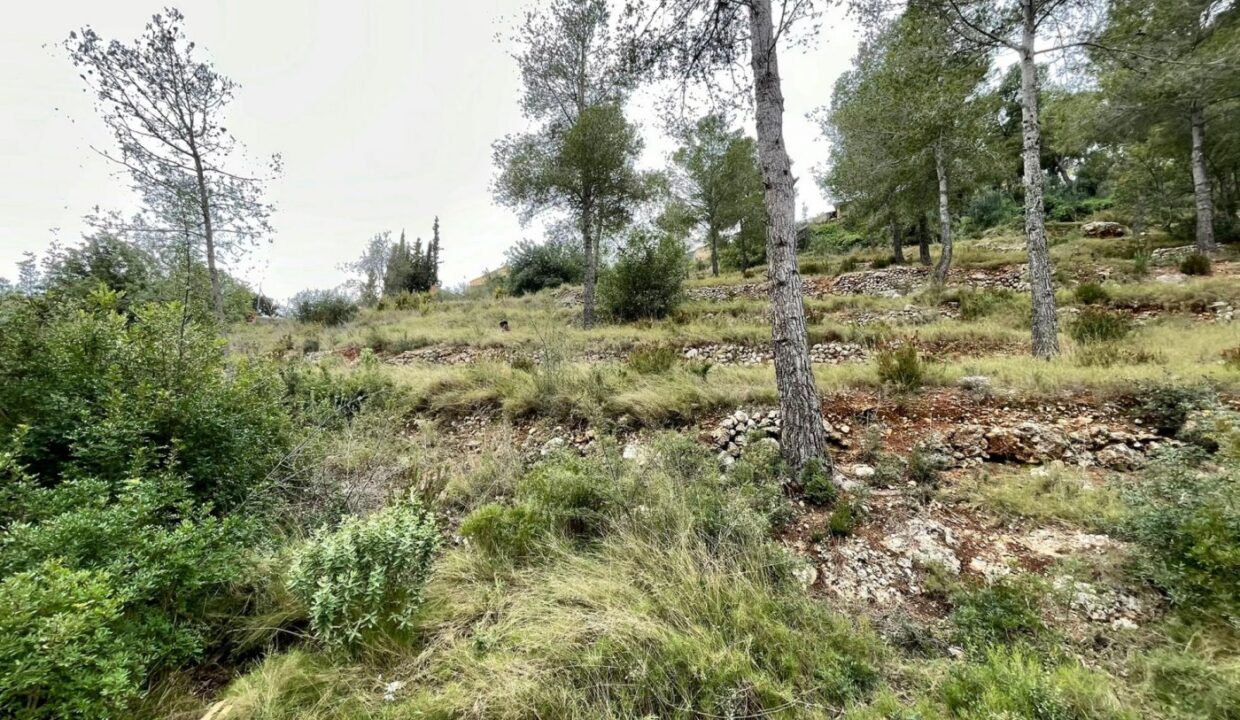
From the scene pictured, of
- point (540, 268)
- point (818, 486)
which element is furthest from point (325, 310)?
point (818, 486)

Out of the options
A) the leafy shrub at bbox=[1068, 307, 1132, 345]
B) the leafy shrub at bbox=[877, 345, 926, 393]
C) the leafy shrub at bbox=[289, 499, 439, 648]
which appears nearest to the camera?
the leafy shrub at bbox=[289, 499, 439, 648]

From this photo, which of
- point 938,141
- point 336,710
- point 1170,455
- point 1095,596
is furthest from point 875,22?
point 938,141

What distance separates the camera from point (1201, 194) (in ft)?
33.8

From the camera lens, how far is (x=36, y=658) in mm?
1371

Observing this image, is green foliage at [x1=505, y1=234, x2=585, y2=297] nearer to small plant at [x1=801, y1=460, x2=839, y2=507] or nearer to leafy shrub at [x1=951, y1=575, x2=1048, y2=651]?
small plant at [x1=801, y1=460, x2=839, y2=507]

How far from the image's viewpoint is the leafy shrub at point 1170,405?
3.43 m

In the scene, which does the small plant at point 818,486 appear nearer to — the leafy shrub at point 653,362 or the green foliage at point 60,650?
the leafy shrub at point 653,362

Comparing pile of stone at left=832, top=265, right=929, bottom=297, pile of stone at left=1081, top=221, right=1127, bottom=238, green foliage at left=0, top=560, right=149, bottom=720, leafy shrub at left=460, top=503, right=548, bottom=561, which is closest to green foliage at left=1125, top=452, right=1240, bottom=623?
leafy shrub at left=460, top=503, right=548, bottom=561

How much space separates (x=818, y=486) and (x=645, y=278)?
28.3 feet

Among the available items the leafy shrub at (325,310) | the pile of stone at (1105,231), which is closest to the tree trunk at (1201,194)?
the pile of stone at (1105,231)

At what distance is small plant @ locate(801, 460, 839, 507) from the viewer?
3.08 m

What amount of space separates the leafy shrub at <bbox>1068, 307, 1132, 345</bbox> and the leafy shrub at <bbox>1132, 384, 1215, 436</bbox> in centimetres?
277

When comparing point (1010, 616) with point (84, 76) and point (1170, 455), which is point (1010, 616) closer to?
point (1170, 455)

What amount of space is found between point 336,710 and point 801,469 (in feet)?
10.2
